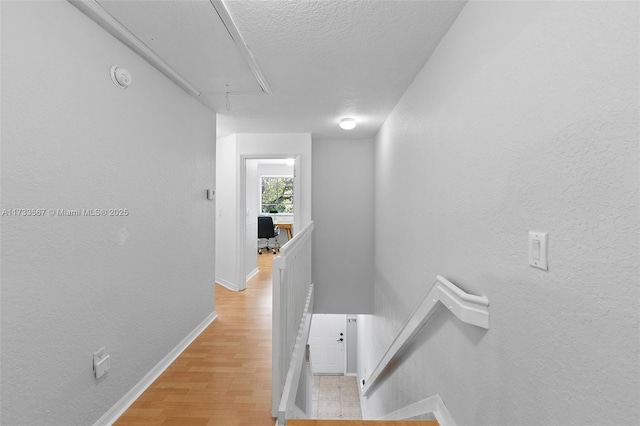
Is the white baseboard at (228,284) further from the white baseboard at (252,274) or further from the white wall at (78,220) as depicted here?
the white wall at (78,220)

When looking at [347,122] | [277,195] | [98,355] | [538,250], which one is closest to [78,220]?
[98,355]

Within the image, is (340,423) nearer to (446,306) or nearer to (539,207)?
(446,306)

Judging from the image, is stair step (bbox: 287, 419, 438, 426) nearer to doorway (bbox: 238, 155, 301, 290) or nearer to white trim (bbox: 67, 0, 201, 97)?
white trim (bbox: 67, 0, 201, 97)

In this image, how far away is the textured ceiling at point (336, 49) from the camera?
161cm

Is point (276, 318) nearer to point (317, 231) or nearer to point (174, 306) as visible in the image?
point (174, 306)

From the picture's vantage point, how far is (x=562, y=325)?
0.90 metres

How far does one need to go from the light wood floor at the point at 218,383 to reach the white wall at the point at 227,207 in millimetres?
1276

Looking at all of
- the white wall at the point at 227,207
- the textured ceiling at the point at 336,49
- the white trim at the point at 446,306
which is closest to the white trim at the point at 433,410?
the white trim at the point at 446,306

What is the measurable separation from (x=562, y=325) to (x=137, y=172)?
236 centimetres

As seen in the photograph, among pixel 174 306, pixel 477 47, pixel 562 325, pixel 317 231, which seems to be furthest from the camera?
pixel 317 231

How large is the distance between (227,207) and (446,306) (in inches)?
145

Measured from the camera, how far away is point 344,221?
4840 mm

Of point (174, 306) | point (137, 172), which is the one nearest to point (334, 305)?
point (174, 306)

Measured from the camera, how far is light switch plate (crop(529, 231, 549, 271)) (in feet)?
3.16
